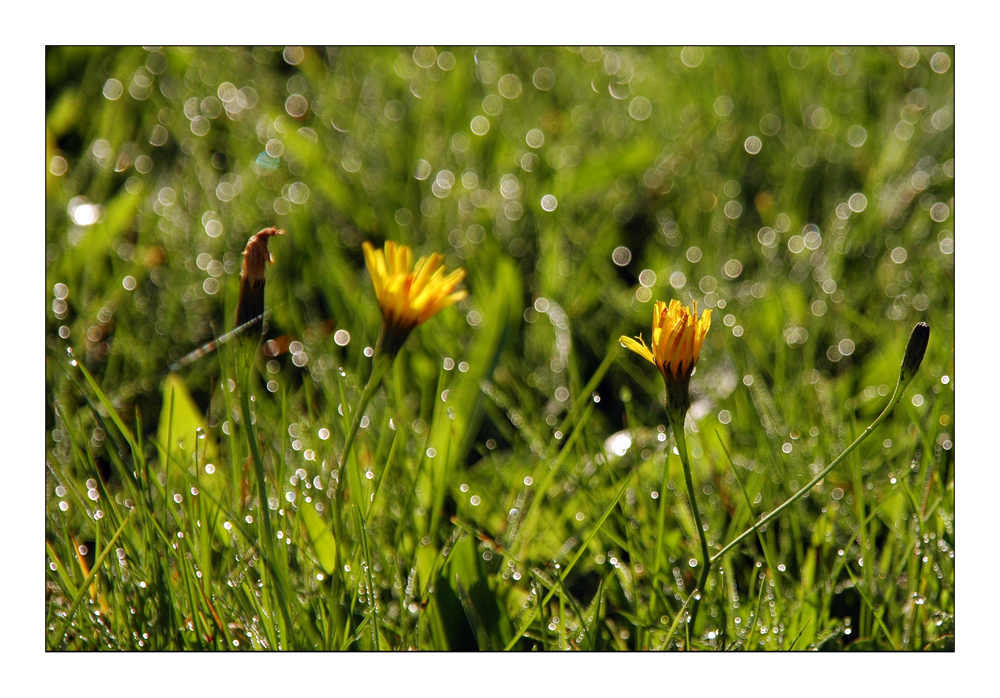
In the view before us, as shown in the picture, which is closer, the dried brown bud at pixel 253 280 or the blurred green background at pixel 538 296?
the dried brown bud at pixel 253 280

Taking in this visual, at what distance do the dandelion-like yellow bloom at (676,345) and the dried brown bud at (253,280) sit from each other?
0.30 meters

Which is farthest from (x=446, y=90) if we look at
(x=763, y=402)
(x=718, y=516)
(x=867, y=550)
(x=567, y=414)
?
(x=867, y=550)

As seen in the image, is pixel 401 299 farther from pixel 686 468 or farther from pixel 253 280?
pixel 686 468

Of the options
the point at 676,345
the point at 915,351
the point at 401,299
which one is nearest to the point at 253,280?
the point at 401,299

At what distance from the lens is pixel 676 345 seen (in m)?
0.65

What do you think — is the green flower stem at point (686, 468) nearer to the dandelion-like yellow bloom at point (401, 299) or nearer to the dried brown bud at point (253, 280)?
the dandelion-like yellow bloom at point (401, 299)

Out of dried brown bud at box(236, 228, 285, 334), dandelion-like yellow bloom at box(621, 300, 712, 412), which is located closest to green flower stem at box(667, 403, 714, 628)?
dandelion-like yellow bloom at box(621, 300, 712, 412)

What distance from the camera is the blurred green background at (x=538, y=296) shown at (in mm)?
803

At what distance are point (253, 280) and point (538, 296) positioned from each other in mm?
601

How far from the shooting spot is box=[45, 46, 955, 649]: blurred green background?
2.64 ft

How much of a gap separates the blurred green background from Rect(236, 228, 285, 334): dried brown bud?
106 mm

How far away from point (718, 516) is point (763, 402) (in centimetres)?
17

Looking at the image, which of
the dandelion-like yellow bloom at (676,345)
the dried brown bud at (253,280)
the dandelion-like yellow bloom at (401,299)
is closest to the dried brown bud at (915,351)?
the dandelion-like yellow bloom at (676,345)

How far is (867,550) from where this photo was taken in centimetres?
76
